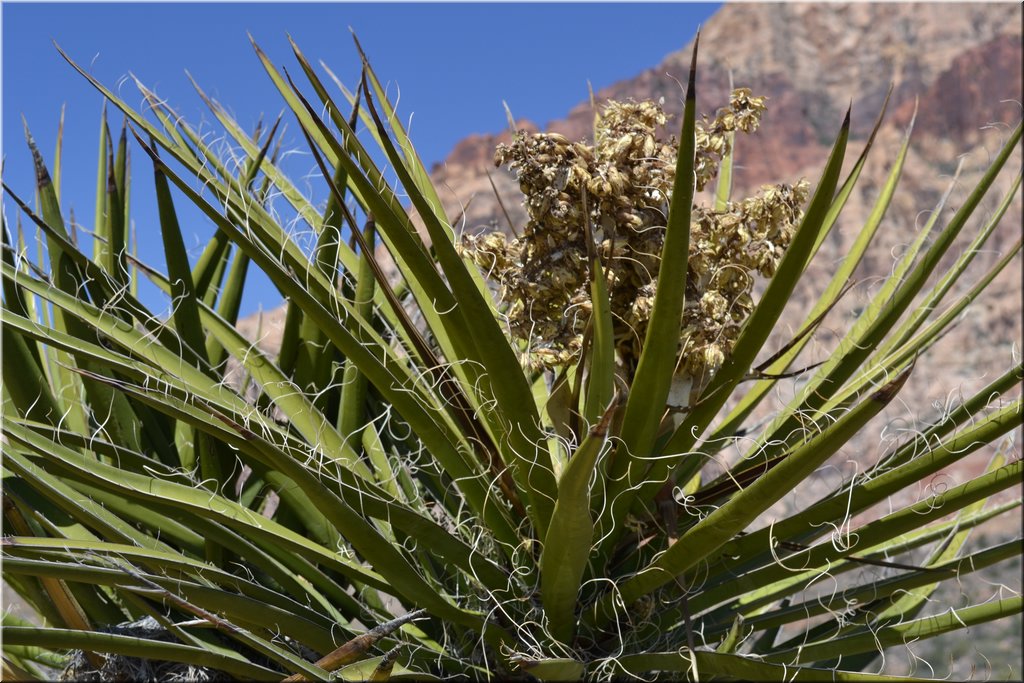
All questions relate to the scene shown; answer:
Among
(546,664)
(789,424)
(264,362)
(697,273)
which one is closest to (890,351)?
(789,424)

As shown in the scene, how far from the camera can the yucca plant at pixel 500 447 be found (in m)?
1.32

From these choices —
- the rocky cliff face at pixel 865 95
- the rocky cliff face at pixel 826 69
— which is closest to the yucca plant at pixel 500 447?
the rocky cliff face at pixel 865 95

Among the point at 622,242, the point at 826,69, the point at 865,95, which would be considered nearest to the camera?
the point at 622,242

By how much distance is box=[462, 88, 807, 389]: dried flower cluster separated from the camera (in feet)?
4.83

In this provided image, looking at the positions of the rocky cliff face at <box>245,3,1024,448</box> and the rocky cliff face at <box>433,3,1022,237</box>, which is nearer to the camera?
the rocky cliff face at <box>245,3,1024,448</box>

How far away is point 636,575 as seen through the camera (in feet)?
4.82

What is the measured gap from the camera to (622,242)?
1518 mm

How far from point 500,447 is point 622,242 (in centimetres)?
40

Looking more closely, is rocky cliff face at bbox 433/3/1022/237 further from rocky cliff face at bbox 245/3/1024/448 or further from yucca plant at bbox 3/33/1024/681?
yucca plant at bbox 3/33/1024/681

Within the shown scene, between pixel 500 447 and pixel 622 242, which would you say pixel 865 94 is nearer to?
pixel 622 242

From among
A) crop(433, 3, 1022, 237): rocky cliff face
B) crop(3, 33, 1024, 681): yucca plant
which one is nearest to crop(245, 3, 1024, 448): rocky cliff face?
crop(433, 3, 1022, 237): rocky cliff face

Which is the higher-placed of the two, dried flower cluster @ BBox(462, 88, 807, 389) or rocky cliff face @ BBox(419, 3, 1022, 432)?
rocky cliff face @ BBox(419, 3, 1022, 432)

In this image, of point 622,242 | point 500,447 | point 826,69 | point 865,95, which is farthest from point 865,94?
point 500,447

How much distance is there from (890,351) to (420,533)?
3.39ft
